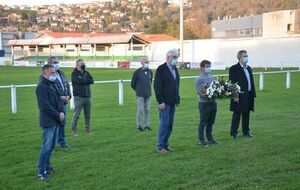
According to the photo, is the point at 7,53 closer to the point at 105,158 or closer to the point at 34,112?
the point at 34,112

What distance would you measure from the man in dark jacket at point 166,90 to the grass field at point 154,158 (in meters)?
0.52

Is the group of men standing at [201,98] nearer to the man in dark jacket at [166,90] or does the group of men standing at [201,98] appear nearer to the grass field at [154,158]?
the man in dark jacket at [166,90]

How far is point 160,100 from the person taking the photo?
29.3 ft

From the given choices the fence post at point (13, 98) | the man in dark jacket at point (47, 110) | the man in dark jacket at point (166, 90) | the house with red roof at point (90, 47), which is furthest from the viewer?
the house with red roof at point (90, 47)

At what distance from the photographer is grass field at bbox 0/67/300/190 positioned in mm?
7125

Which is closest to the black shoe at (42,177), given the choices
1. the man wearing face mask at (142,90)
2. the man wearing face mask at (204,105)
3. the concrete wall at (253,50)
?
the man wearing face mask at (204,105)

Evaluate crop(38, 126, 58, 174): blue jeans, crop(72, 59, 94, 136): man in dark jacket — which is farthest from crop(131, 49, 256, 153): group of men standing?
crop(72, 59, 94, 136): man in dark jacket

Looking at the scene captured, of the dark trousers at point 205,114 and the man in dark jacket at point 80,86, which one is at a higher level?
the man in dark jacket at point 80,86

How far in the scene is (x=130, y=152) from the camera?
927cm

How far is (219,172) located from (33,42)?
88.6 meters

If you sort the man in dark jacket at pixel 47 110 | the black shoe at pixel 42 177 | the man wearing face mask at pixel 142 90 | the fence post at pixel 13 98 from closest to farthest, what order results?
the man in dark jacket at pixel 47 110
the black shoe at pixel 42 177
the man wearing face mask at pixel 142 90
the fence post at pixel 13 98

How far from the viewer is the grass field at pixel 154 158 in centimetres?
712

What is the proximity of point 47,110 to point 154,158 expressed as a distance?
233cm

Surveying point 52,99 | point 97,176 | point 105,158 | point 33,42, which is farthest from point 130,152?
point 33,42
